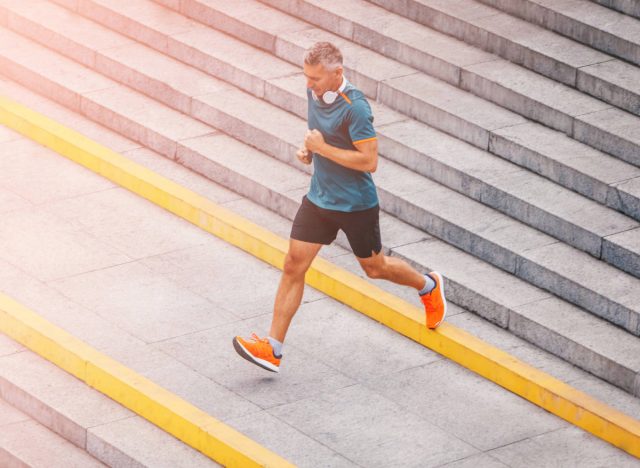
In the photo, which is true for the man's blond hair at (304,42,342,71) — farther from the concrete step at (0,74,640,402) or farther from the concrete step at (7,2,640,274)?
the concrete step at (7,2,640,274)

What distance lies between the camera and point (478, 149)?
1165 cm

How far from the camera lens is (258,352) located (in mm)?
9664

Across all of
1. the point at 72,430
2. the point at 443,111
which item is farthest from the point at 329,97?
the point at 443,111

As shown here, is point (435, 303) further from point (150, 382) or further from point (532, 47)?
point (532, 47)

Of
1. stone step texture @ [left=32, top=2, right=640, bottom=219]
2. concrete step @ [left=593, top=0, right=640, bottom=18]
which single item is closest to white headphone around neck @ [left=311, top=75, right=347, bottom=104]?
stone step texture @ [left=32, top=2, right=640, bottom=219]

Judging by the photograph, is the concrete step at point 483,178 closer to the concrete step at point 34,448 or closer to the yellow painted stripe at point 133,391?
the yellow painted stripe at point 133,391

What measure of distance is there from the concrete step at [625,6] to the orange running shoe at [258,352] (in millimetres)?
4583

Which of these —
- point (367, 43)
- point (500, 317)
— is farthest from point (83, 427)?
point (367, 43)

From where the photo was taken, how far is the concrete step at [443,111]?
10.9m

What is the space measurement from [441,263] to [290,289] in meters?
1.49

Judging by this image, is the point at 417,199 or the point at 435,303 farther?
the point at 417,199

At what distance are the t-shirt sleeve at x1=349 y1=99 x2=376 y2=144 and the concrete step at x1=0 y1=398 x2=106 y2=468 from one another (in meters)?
2.45

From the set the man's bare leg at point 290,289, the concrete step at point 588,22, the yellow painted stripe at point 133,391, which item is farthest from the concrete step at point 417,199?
the yellow painted stripe at point 133,391

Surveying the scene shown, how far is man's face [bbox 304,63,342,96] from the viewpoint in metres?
9.07
